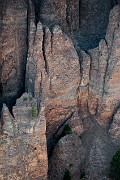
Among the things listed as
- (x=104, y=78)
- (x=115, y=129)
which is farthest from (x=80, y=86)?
(x=115, y=129)

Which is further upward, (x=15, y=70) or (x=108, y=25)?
(x=108, y=25)

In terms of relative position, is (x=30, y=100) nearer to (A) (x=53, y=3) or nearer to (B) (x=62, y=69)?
(B) (x=62, y=69)

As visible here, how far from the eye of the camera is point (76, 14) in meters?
28.0

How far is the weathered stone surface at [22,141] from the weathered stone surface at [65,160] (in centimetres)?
228

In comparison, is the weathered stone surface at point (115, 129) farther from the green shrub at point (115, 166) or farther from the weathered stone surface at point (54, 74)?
the weathered stone surface at point (54, 74)

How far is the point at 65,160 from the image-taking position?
26531 millimetres

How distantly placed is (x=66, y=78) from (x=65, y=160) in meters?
4.68

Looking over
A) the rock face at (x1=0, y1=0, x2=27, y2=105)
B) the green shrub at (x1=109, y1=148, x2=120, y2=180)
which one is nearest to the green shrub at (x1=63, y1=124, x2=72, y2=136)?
the green shrub at (x1=109, y1=148, x2=120, y2=180)

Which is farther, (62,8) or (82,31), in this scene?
(82,31)

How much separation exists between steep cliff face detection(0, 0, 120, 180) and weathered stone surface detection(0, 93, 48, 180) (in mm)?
59

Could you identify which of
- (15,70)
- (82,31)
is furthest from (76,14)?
(15,70)

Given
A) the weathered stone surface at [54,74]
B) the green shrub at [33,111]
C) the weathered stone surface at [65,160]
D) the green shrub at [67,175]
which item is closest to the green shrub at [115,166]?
the weathered stone surface at [65,160]

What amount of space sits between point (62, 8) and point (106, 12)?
3153 millimetres

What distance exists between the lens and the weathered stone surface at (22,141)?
23.2 m
